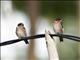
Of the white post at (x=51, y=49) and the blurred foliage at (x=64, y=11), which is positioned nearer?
the white post at (x=51, y=49)

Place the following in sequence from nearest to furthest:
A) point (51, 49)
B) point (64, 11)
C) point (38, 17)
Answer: point (51, 49) → point (38, 17) → point (64, 11)

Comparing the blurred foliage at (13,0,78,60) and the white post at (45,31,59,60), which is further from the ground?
the blurred foliage at (13,0,78,60)

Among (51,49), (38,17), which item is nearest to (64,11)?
(38,17)

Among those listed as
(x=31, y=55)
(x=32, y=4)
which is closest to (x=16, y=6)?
(x=32, y=4)

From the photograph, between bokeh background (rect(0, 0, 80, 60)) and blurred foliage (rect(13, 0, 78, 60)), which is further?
blurred foliage (rect(13, 0, 78, 60))

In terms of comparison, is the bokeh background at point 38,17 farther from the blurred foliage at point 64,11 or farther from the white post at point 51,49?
the white post at point 51,49

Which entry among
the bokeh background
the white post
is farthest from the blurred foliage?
the white post

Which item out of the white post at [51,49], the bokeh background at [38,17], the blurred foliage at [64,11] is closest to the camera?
the white post at [51,49]

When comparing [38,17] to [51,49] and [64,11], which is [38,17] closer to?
[64,11]

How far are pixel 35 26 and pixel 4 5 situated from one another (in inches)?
21.5

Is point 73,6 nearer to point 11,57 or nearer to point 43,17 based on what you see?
point 43,17

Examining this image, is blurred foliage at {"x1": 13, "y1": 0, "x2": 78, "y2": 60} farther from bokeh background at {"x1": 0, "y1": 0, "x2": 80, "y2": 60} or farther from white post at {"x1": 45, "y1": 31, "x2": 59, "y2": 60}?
white post at {"x1": 45, "y1": 31, "x2": 59, "y2": 60}

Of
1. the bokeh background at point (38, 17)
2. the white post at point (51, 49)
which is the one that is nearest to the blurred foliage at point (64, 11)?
the bokeh background at point (38, 17)

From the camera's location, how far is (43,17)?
2.88 m
